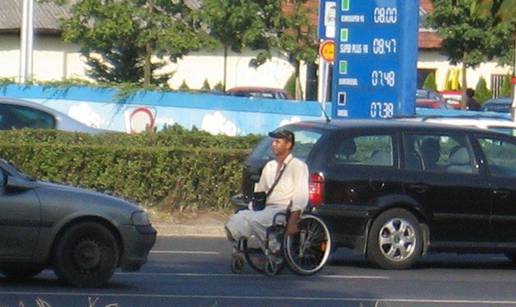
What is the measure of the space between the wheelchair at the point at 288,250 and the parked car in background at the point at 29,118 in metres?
7.19

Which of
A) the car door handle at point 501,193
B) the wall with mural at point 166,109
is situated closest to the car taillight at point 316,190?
the car door handle at point 501,193

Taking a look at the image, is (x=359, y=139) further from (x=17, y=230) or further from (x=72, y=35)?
(x=72, y=35)

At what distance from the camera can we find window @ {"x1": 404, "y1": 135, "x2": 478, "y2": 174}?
15.9 m

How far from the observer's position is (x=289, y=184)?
48.2 ft

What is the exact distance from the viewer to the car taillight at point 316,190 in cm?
1527

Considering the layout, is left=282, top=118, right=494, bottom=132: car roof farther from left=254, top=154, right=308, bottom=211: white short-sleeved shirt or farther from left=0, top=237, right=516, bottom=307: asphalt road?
left=0, top=237, right=516, bottom=307: asphalt road

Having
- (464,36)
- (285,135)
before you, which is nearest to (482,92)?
(464,36)

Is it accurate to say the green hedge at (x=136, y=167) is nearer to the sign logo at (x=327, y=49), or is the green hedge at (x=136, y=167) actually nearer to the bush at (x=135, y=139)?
the bush at (x=135, y=139)

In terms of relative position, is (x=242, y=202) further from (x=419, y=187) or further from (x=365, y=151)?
(x=419, y=187)

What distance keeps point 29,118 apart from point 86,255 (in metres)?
8.73

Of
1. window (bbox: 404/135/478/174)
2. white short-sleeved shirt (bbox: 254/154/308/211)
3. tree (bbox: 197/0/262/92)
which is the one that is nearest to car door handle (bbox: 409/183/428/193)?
window (bbox: 404/135/478/174)

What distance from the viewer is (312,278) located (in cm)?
1479

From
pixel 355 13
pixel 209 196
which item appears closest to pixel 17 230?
pixel 209 196

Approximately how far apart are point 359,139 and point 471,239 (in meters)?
1.65
